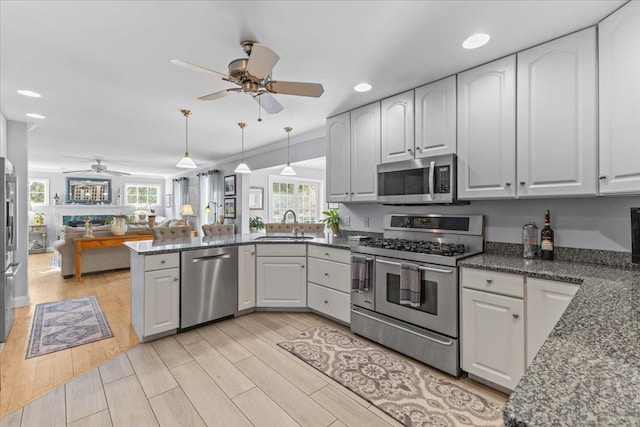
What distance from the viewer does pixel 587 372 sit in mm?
687

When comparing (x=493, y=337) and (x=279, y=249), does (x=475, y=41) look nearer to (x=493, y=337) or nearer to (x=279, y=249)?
(x=493, y=337)

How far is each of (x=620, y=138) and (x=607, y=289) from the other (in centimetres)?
94

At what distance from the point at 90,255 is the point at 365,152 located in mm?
5447

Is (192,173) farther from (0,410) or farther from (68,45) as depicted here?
(0,410)

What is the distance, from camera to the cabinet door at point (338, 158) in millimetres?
3592

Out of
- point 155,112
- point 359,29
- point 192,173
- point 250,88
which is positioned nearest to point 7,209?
point 155,112

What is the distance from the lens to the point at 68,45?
2193 millimetres

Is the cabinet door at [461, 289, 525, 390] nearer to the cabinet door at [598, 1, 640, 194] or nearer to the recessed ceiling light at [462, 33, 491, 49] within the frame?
Answer: the cabinet door at [598, 1, 640, 194]

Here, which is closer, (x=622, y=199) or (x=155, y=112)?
→ (x=622, y=199)

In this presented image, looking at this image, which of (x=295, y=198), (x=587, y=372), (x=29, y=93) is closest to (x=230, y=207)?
(x=295, y=198)

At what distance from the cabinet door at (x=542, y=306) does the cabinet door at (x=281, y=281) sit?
2.24 m

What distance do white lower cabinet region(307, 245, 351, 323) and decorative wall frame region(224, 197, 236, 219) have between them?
393 centimetres

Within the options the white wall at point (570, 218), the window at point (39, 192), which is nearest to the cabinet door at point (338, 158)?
the white wall at point (570, 218)

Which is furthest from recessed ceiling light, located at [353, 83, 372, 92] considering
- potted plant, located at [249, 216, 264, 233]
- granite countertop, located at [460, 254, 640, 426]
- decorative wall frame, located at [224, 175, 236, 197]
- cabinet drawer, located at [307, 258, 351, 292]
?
potted plant, located at [249, 216, 264, 233]
